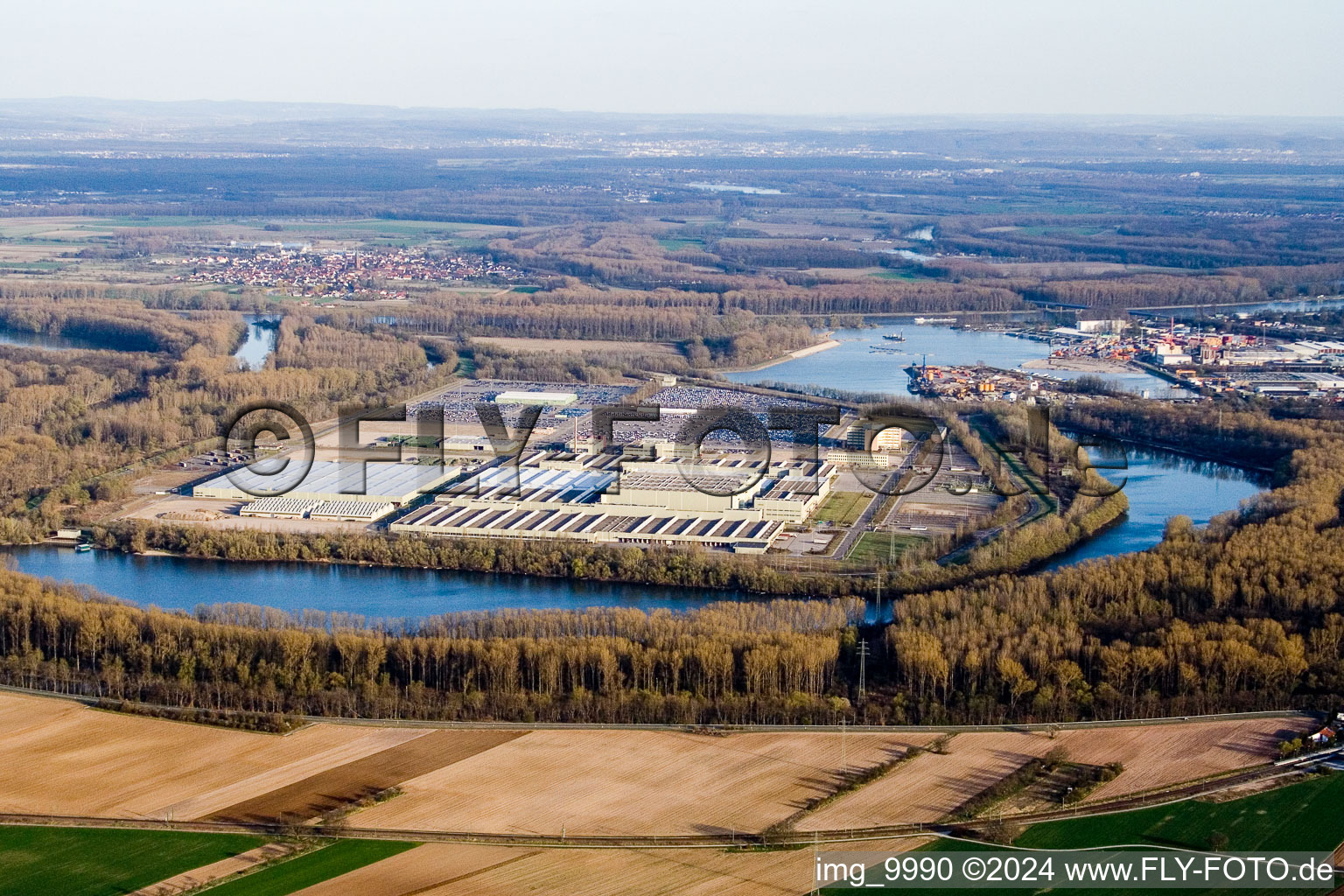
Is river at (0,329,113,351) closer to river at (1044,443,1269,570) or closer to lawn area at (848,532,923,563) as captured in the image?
lawn area at (848,532,923,563)

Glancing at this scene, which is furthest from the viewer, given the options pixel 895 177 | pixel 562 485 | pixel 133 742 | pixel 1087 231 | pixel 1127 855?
pixel 895 177

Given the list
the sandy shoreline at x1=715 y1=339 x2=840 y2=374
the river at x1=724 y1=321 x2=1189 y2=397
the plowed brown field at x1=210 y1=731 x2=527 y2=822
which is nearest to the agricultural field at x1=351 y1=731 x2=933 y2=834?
the plowed brown field at x1=210 y1=731 x2=527 y2=822

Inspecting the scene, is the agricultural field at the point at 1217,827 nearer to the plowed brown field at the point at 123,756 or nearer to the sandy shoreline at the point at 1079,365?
the plowed brown field at the point at 123,756

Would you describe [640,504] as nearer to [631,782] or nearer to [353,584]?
[353,584]

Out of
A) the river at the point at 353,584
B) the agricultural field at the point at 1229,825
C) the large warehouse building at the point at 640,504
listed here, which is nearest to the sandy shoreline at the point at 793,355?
the large warehouse building at the point at 640,504

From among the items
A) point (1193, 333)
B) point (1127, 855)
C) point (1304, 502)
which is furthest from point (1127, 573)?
point (1193, 333)

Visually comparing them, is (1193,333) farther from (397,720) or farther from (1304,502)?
(397,720)
